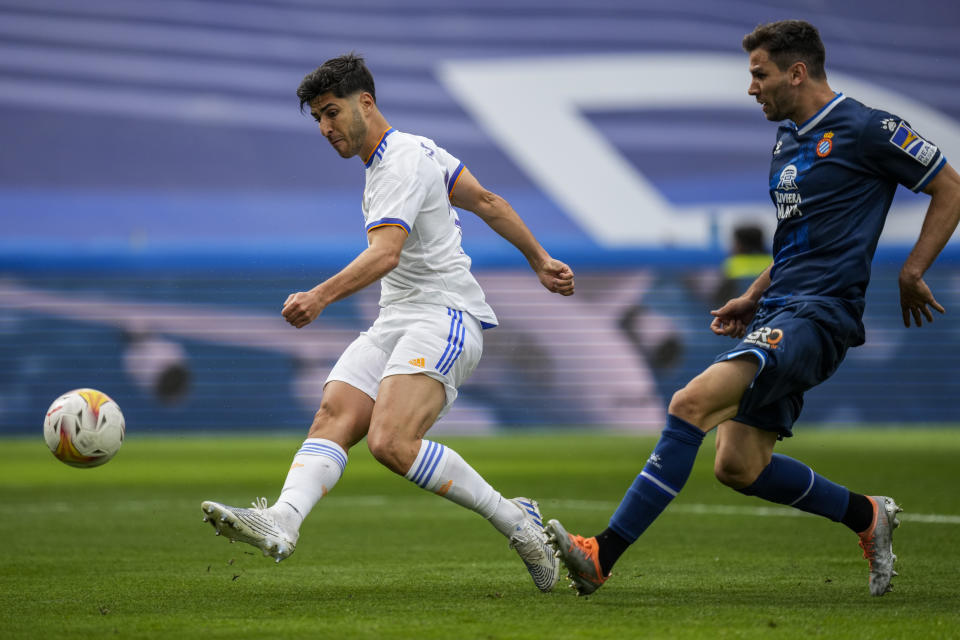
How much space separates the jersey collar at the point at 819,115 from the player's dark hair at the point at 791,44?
112mm

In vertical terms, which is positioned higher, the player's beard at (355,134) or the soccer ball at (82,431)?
the player's beard at (355,134)

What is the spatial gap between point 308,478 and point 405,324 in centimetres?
77

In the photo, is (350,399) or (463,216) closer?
(350,399)

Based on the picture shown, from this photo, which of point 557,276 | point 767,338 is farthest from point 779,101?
point 557,276

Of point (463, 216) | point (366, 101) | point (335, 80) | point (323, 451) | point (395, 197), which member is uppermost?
point (335, 80)

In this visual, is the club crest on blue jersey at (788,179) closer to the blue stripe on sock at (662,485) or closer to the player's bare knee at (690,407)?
the player's bare knee at (690,407)

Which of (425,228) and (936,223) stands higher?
(425,228)

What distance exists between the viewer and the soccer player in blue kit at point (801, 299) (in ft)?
16.5

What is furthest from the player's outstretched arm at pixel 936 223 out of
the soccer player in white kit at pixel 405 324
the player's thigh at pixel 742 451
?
the soccer player in white kit at pixel 405 324

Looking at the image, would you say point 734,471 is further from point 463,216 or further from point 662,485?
point 463,216

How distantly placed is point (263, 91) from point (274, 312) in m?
5.02

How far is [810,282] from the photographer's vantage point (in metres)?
5.21

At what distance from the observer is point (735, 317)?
226 inches

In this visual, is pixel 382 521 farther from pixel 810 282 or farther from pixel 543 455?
pixel 543 455
